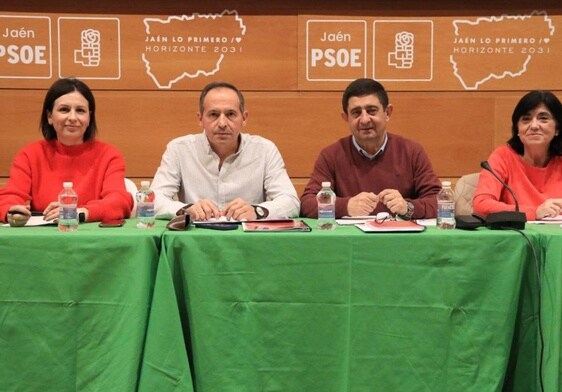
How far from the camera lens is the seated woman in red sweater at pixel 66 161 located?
2.43 meters

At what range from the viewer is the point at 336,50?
139 inches

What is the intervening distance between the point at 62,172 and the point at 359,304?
140cm

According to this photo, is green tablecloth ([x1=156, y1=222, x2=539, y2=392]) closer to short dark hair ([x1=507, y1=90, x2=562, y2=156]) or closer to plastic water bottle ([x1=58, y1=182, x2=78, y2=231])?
plastic water bottle ([x1=58, y1=182, x2=78, y2=231])

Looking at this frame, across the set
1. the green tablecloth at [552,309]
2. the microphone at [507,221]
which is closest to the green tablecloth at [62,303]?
the microphone at [507,221]

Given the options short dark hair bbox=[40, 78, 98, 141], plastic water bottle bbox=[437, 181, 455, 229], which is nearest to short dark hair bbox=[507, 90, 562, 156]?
plastic water bottle bbox=[437, 181, 455, 229]

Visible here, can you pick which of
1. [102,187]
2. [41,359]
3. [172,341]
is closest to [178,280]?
[172,341]

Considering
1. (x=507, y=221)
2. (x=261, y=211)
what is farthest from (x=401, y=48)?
(x=507, y=221)

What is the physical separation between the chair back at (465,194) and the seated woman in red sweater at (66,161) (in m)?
1.48

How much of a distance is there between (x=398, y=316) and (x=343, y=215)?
72 cm

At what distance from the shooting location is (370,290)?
1.76 metres

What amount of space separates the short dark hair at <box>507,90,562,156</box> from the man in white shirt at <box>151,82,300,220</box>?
0.99m

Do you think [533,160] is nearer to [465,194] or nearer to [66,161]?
[465,194]

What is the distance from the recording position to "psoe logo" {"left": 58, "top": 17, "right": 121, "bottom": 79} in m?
3.47

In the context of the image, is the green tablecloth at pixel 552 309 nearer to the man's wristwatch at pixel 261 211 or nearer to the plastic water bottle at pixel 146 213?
the man's wristwatch at pixel 261 211
